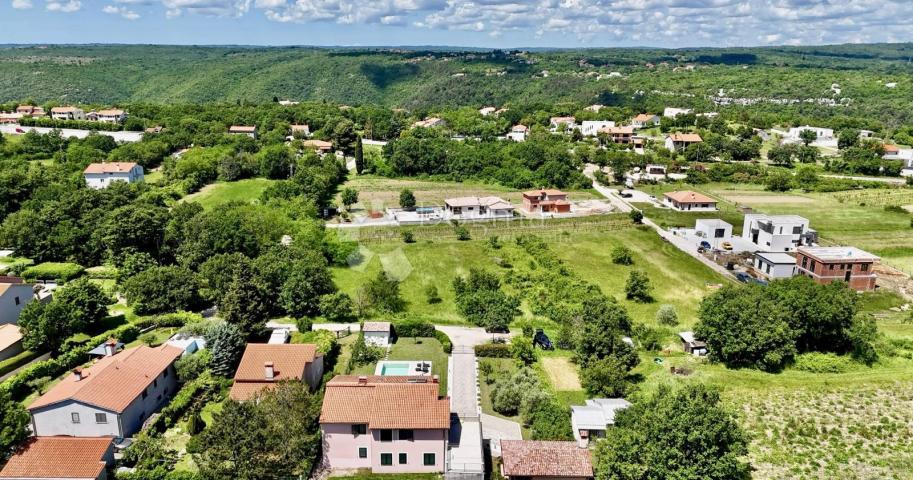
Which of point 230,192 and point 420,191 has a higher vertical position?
point 230,192

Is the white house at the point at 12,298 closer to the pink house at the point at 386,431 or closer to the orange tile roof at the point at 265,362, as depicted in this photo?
the orange tile roof at the point at 265,362

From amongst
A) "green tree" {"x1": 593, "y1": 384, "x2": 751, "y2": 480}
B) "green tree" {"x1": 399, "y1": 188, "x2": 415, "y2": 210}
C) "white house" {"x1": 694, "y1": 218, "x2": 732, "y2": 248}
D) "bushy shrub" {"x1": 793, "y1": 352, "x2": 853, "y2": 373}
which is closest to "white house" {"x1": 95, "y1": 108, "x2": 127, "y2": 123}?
"green tree" {"x1": 399, "y1": 188, "x2": 415, "y2": 210}

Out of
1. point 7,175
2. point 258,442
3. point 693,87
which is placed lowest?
point 258,442

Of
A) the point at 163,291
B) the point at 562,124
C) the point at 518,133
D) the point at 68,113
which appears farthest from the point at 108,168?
the point at 562,124

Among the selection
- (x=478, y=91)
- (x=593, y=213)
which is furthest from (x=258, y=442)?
(x=478, y=91)

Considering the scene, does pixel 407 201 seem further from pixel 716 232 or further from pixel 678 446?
pixel 678 446

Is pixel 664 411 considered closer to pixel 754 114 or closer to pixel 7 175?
pixel 7 175
